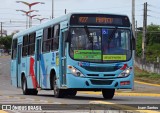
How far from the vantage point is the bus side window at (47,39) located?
21.9 m

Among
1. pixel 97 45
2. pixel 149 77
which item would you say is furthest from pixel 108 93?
pixel 149 77

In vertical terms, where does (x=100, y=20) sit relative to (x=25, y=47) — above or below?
above

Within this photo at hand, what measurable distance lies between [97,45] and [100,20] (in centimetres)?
105

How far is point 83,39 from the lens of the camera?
19.5 m

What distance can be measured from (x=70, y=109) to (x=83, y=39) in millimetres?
4762

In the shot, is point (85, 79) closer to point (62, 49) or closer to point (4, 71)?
point (62, 49)

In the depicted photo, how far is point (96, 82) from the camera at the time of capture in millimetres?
19562

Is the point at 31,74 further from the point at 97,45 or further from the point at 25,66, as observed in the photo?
Result: the point at 97,45

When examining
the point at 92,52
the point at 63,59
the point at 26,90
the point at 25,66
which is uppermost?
the point at 92,52

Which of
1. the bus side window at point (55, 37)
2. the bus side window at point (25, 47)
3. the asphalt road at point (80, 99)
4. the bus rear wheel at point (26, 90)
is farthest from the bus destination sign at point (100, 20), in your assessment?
the bus rear wheel at point (26, 90)

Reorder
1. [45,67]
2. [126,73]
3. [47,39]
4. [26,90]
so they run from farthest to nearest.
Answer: [26,90] → [45,67] → [47,39] → [126,73]

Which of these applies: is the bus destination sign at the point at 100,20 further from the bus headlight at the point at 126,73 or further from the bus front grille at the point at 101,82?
the bus front grille at the point at 101,82

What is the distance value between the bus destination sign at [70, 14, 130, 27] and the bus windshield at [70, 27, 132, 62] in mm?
270

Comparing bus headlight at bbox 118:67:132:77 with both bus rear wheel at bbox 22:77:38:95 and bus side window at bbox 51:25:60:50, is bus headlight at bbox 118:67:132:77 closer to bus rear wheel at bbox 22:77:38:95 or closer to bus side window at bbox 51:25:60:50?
bus side window at bbox 51:25:60:50
